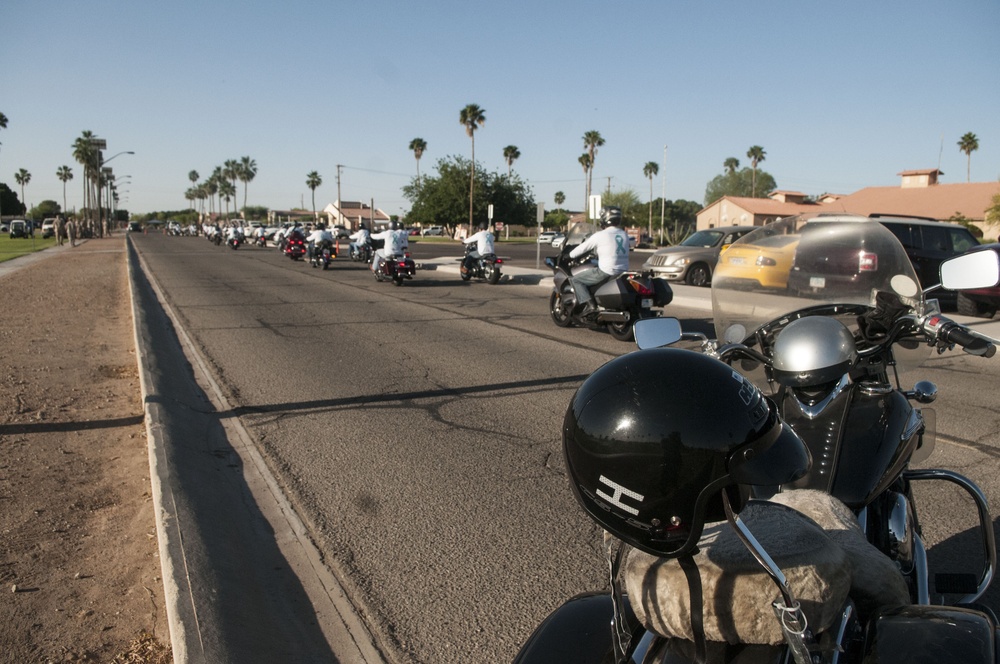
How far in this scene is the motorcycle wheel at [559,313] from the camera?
39.1 ft

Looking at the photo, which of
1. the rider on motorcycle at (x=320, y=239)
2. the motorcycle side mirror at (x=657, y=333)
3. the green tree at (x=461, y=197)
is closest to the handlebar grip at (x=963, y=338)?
the motorcycle side mirror at (x=657, y=333)

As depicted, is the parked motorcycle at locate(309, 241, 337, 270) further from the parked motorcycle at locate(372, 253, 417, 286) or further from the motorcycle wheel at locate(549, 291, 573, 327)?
the motorcycle wheel at locate(549, 291, 573, 327)

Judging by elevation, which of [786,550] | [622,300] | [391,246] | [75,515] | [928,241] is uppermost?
[391,246]

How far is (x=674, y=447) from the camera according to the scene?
1480 millimetres

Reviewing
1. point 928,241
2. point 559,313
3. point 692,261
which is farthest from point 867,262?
point 692,261

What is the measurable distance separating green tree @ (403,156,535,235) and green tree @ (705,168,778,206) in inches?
1730

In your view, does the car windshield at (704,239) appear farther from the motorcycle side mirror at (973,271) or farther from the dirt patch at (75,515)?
the motorcycle side mirror at (973,271)

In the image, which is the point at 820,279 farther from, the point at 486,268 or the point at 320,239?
the point at 320,239

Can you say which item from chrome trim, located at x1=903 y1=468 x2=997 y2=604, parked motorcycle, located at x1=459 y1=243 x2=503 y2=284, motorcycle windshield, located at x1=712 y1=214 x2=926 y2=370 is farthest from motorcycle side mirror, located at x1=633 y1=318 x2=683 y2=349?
parked motorcycle, located at x1=459 y1=243 x2=503 y2=284

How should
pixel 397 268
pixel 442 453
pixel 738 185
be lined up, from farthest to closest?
1. pixel 738 185
2. pixel 397 268
3. pixel 442 453

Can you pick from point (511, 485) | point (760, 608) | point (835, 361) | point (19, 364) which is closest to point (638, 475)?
point (760, 608)

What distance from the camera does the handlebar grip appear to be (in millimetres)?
2779

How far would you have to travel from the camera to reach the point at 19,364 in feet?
26.8

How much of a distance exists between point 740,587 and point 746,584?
0.04ft
